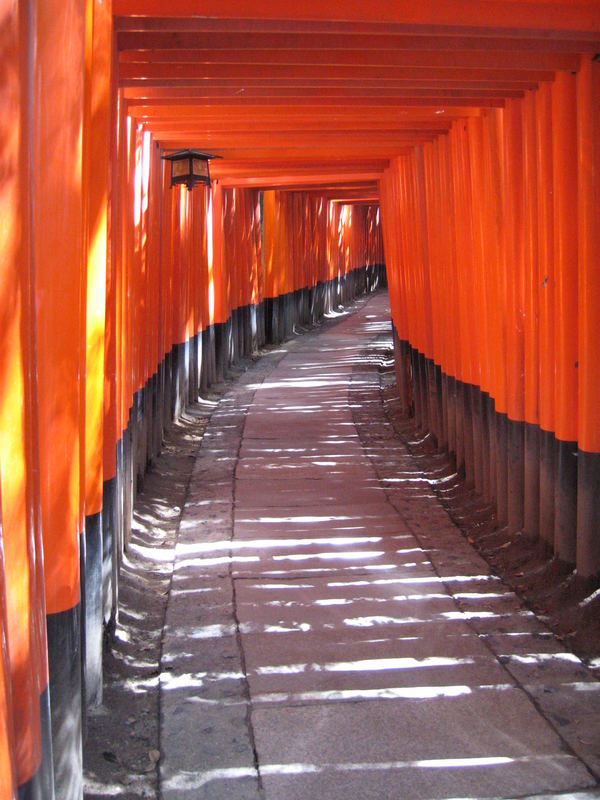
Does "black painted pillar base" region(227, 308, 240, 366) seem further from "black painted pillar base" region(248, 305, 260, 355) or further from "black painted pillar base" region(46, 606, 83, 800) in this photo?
"black painted pillar base" region(46, 606, 83, 800)

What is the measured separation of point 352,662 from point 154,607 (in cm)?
148

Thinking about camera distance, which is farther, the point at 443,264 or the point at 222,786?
the point at 443,264

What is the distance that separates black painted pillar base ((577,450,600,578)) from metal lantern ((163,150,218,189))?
4372 mm

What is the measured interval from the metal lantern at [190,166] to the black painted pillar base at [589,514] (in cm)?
437

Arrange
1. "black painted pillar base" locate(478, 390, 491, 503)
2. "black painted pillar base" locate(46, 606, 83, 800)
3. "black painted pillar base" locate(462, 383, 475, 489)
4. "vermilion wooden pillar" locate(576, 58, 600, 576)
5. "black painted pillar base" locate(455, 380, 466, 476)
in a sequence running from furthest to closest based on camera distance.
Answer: "black painted pillar base" locate(455, 380, 466, 476), "black painted pillar base" locate(462, 383, 475, 489), "black painted pillar base" locate(478, 390, 491, 503), "vermilion wooden pillar" locate(576, 58, 600, 576), "black painted pillar base" locate(46, 606, 83, 800)

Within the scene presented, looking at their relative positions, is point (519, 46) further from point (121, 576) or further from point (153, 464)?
point (153, 464)

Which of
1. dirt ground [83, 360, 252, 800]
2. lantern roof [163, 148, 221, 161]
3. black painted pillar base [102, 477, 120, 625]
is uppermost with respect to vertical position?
lantern roof [163, 148, 221, 161]

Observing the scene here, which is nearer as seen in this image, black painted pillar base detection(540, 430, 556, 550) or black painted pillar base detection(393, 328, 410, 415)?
Result: black painted pillar base detection(540, 430, 556, 550)

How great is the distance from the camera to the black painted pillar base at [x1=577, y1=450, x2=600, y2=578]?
5.42 m

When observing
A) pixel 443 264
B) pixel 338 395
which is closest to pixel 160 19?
pixel 443 264

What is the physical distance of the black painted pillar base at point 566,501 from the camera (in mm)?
5758

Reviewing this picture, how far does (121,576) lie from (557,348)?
3025 millimetres

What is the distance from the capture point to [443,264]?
947cm

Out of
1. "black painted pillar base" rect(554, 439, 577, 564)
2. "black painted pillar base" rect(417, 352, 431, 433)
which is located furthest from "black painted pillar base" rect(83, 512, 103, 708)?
"black painted pillar base" rect(417, 352, 431, 433)
